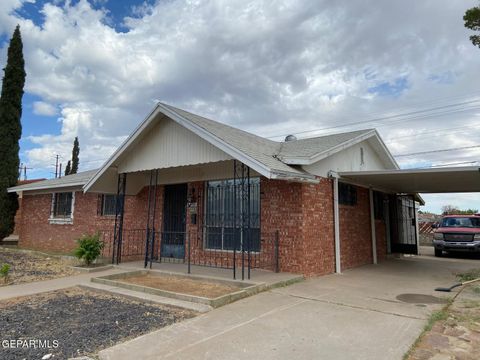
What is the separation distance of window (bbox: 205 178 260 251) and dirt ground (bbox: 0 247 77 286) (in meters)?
3.97

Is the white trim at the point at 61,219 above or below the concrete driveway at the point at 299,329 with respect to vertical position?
above

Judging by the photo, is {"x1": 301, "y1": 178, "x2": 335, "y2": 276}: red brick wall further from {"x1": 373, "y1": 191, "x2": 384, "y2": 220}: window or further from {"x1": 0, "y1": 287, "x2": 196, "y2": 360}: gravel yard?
{"x1": 373, "y1": 191, "x2": 384, "y2": 220}: window

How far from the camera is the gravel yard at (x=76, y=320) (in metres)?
4.21

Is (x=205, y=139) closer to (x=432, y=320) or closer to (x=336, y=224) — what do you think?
(x=336, y=224)

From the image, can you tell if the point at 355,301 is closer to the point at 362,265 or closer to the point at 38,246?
the point at 362,265

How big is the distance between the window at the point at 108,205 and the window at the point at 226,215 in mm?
5042

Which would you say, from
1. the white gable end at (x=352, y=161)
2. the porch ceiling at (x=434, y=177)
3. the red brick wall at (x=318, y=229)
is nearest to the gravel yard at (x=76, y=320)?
the red brick wall at (x=318, y=229)

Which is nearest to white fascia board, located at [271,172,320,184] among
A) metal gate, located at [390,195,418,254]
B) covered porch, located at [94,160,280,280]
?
covered porch, located at [94,160,280,280]

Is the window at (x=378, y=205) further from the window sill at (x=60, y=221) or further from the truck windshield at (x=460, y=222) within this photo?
the window sill at (x=60, y=221)

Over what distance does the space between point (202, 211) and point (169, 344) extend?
20.7 feet

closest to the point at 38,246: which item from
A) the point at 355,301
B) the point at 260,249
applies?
the point at 260,249

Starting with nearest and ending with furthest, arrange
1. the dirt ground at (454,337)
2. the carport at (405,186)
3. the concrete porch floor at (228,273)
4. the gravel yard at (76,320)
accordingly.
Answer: the dirt ground at (454,337) → the gravel yard at (76,320) → the concrete porch floor at (228,273) → the carport at (405,186)

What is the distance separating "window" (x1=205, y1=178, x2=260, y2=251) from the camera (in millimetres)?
9141

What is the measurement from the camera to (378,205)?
512 inches
